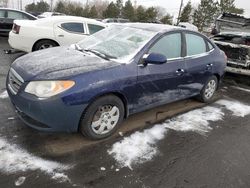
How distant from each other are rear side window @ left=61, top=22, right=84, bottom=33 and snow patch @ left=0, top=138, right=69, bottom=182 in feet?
17.0

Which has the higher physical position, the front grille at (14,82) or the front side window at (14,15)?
the front side window at (14,15)

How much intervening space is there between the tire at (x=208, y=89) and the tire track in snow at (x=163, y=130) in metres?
0.20

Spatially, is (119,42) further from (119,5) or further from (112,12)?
(119,5)

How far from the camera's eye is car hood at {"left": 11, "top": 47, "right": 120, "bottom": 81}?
3.51m

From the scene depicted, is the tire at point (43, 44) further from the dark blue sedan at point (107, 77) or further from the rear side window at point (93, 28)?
the dark blue sedan at point (107, 77)

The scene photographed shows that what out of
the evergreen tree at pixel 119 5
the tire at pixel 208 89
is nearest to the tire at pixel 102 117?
the tire at pixel 208 89

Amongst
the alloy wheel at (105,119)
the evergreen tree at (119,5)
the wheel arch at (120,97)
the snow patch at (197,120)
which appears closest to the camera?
the wheel arch at (120,97)

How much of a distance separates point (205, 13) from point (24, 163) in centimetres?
3659

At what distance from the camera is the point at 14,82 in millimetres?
3762

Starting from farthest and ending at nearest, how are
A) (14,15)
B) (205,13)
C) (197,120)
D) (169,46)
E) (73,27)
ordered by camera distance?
(205,13)
(14,15)
(73,27)
(197,120)
(169,46)

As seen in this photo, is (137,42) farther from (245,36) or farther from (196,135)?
(245,36)

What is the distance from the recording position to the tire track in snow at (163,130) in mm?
3670

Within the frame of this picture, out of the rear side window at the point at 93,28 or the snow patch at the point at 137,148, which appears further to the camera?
the rear side window at the point at 93,28

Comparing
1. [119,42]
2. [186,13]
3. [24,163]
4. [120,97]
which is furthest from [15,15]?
[186,13]
